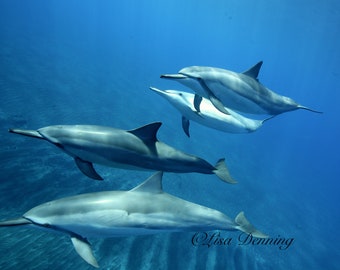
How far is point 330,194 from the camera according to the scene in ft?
118

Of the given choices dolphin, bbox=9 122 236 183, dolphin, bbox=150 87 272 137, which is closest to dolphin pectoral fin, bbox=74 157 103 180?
dolphin, bbox=9 122 236 183

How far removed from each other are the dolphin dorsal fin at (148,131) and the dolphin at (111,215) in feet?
2.11

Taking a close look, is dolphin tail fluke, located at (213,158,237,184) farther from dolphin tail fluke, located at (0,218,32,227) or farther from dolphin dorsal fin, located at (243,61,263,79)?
dolphin tail fluke, located at (0,218,32,227)

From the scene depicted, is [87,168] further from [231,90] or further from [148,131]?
[231,90]

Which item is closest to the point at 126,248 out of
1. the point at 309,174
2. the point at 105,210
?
the point at 105,210

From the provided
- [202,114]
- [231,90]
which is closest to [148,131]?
[231,90]

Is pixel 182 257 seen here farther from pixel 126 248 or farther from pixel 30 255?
pixel 30 255

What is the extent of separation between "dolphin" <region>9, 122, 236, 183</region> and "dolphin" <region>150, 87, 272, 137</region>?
8.00ft

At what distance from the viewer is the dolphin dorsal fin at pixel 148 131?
4512 mm

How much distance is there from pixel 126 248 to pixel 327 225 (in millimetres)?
22099

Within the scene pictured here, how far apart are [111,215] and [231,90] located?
12.0 ft

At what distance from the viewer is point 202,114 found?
24.0 ft

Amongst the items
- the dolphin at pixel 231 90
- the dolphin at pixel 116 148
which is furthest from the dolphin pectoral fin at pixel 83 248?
the dolphin at pixel 231 90

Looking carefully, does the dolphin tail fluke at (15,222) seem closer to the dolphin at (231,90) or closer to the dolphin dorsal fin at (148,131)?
the dolphin dorsal fin at (148,131)
